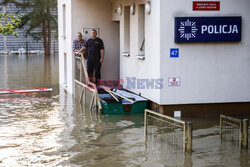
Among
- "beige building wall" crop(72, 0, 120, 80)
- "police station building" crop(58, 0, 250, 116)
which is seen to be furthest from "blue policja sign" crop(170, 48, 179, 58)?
"beige building wall" crop(72, 0, 120, 80)

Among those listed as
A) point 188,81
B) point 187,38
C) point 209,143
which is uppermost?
point 187,38

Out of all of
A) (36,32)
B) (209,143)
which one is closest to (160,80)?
(209,143)

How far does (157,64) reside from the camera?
11.4 meters

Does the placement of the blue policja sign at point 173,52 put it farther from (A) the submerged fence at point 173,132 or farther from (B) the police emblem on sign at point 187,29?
(A) the submerged fence at point 173,132

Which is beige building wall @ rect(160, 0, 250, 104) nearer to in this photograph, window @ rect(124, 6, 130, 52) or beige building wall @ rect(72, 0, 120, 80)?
window @ rect(124, 6, 130, 52)

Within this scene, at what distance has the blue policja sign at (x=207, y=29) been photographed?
11.1 m

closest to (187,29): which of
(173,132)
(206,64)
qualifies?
(206,64)

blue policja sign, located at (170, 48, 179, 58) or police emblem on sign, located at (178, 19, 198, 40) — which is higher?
police emblem on sign, located at (178, 19, 198, 40)

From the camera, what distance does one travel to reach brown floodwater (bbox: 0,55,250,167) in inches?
302

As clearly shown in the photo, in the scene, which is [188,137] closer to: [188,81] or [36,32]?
[188,81]

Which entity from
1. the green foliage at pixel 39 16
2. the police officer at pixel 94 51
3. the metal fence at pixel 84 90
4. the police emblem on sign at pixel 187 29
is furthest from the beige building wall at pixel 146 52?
the green foliage at pixel 39 16

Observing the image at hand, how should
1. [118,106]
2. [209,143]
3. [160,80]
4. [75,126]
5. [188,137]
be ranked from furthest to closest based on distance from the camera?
[118,106], [160,80], [75,126], [209,143], [188,137]

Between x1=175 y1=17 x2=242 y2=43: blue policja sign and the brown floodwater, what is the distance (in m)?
1.95

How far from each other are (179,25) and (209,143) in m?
3.37
